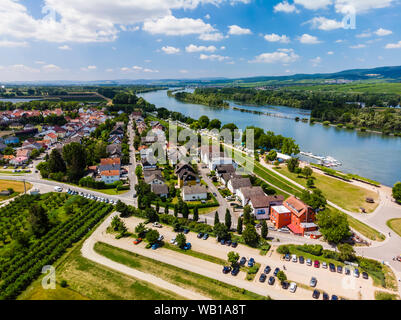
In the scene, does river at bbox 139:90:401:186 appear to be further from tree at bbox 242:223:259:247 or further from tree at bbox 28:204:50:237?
tree at bbox 28:204:50:237

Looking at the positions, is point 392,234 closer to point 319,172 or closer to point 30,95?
point 319,172

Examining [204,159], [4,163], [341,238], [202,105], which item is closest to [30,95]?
[202,105]

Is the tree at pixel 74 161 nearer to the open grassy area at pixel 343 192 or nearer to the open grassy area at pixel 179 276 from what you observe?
the open grassy area at pixel 179 276

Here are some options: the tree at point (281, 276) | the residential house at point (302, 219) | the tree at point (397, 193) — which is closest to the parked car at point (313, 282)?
the tree at point (281, 276)

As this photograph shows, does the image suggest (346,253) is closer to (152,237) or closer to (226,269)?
(226,269)

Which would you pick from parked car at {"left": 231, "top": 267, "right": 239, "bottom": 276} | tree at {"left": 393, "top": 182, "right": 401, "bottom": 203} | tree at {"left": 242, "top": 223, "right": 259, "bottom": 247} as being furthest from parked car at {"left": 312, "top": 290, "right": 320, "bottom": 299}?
tree at {"left": 393, "top": 182, "right": 401, "bottom": 203}

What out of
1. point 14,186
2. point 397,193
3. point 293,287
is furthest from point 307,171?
point 14,186

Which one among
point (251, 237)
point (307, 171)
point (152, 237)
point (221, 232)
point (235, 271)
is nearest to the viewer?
point (235, 271)
